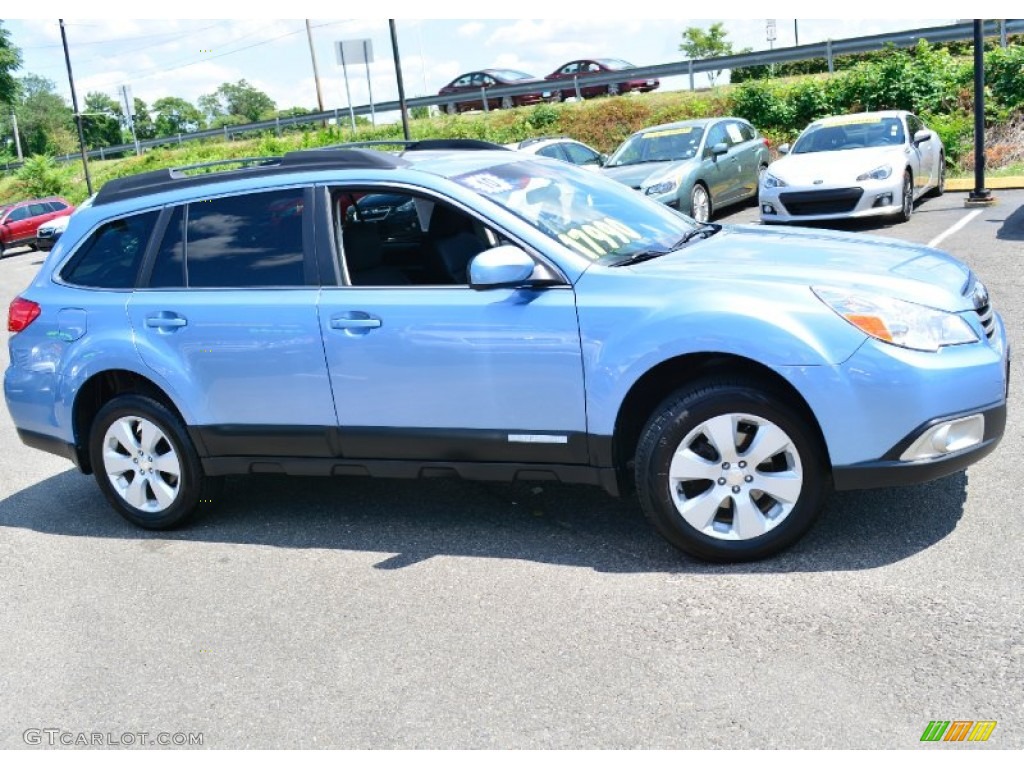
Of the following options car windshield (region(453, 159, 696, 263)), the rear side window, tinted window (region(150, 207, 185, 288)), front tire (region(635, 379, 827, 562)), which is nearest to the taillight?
the rear side window

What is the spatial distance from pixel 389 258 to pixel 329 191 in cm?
43

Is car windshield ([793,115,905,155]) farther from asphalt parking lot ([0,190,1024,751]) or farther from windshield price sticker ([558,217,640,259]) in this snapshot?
windshield price sticker ([558,217,640,259])

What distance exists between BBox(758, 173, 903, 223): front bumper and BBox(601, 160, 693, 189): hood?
184 centimetres

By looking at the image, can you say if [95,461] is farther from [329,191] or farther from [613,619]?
[613,619]

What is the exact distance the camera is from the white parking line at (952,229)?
40.4ft

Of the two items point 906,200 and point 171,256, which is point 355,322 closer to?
point 171,256

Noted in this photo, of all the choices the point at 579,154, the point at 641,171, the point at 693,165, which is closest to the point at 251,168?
the point at 641,171

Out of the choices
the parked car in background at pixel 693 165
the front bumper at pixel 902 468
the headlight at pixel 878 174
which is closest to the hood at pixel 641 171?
the parked car in background at pixel 693 165

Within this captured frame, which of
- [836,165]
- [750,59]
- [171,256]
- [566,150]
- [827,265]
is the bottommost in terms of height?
[836,165]

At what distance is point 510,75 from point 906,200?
25772 mm

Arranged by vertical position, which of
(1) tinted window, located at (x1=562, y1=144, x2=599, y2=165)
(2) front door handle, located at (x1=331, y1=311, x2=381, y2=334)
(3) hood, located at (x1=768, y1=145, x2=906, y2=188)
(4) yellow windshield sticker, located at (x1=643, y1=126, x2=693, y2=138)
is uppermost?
(4) yellow windshield sticker, located at (x1=643, y1=126, x2=693, y2=138)

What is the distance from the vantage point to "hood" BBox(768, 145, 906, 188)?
1370 cm

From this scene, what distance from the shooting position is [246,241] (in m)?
5.48

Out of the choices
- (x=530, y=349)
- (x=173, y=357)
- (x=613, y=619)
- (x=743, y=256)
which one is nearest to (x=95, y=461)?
(x=173, y=357)
